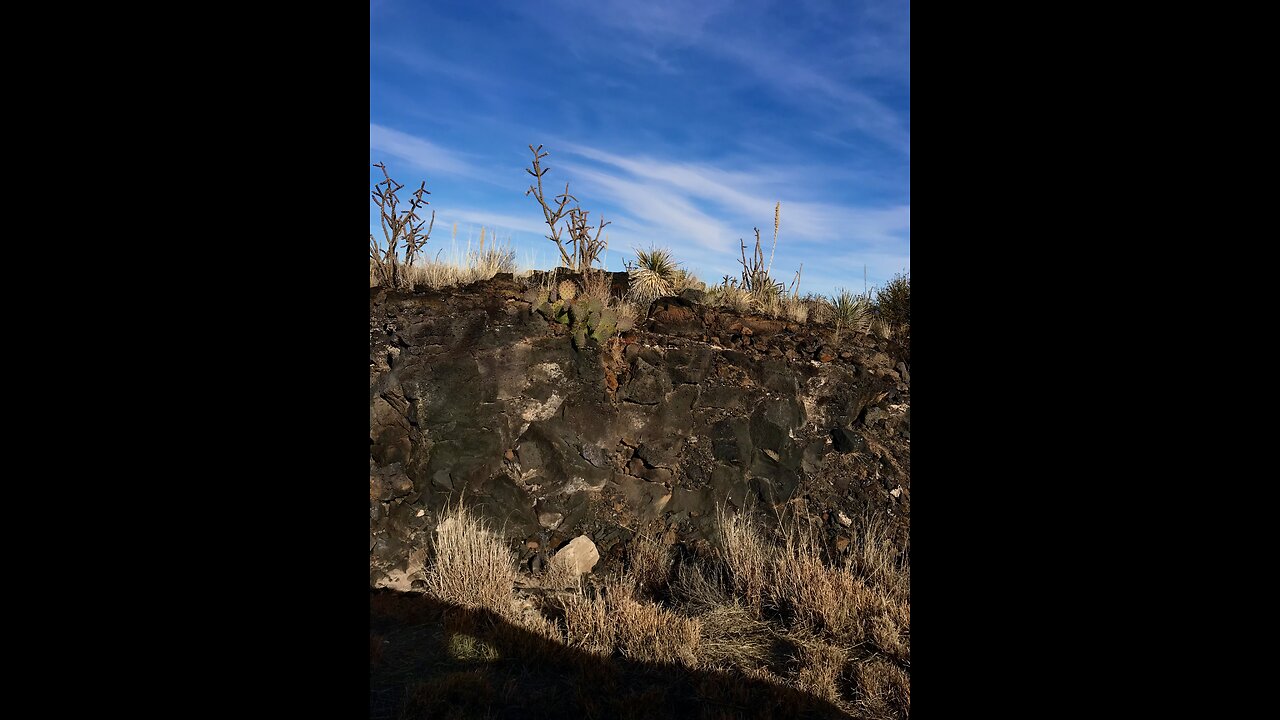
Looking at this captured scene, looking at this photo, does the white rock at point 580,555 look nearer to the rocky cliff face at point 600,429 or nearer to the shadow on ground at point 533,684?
the rocky cliff face at point 600,429

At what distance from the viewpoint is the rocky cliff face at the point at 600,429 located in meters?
6.05

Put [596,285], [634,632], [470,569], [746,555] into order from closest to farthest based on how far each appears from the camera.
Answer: [634,632], [470,569], [746,555], [596,285]

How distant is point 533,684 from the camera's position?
13.2 ft

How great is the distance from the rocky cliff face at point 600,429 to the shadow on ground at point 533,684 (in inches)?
56.9

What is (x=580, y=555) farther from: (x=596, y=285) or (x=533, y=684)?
(x=596, y=285)

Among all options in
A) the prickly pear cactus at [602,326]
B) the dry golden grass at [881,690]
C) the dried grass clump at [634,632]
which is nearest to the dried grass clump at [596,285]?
the prickly pear cactus at [602,326]

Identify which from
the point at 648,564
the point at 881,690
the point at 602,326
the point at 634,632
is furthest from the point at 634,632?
the point at 602,326

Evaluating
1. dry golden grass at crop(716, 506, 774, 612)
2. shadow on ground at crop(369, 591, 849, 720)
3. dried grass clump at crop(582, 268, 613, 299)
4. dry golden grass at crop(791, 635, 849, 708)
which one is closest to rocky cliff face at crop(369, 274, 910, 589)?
dry golden grass at crop(716, 506, 774, 612)

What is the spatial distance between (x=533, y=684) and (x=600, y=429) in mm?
2831
